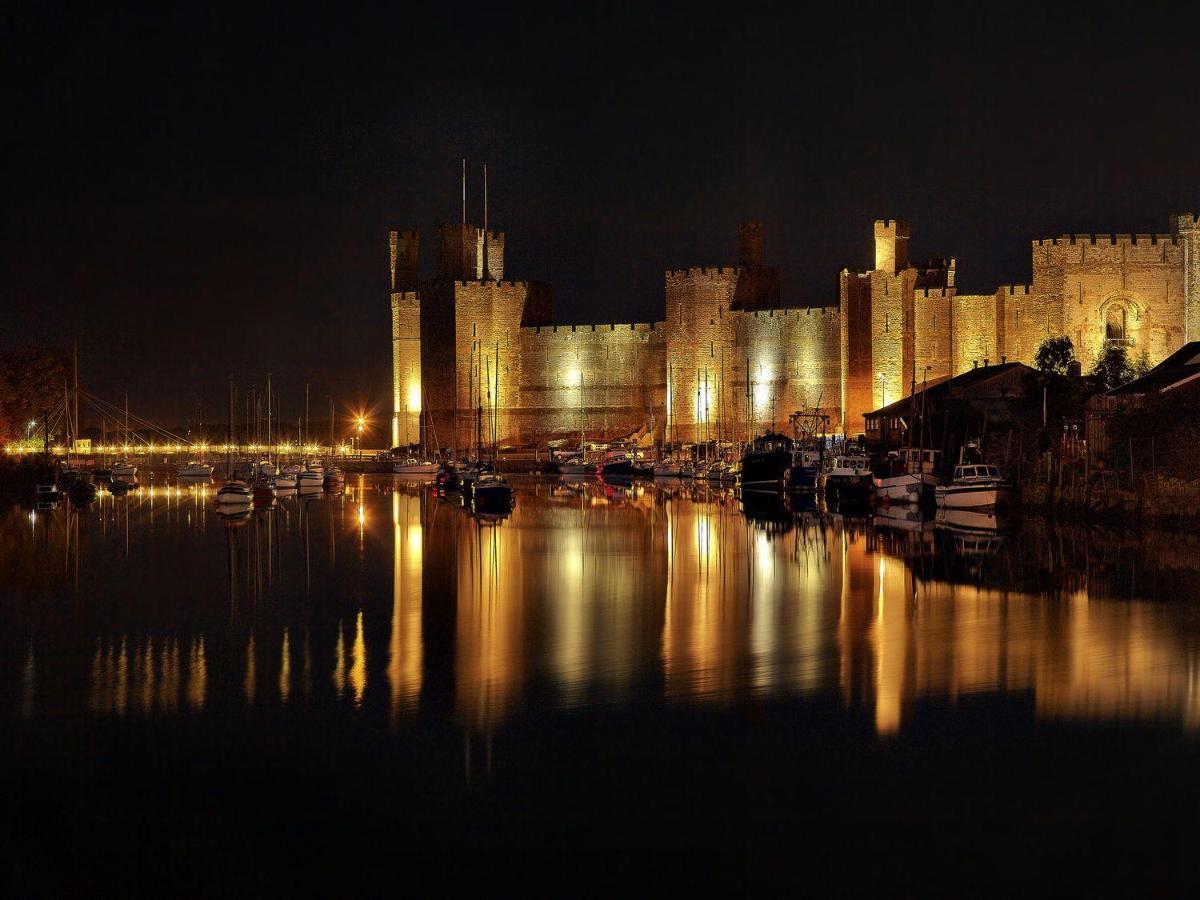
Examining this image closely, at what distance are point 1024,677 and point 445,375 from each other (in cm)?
3417

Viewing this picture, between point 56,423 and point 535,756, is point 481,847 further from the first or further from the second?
point 56,423

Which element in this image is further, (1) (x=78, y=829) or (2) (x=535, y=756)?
(2) (x=535, y=756)

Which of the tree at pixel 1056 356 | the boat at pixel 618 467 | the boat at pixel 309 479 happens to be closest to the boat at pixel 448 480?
the boat at pixel 309 479

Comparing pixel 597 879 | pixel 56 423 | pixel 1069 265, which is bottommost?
pixel 597 879

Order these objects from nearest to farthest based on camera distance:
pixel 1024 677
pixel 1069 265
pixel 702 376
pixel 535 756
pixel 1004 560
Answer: pixel 535 756
pixel 1024 677
pixel 1004 560
pixel 1069 265
pixel 702 376

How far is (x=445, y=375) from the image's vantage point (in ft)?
141

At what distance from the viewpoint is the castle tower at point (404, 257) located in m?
46.0

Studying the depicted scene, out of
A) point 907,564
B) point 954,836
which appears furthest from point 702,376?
point 954,836

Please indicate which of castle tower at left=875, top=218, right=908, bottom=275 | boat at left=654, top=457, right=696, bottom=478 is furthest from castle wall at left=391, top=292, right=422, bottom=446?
castle tower at left=875, top=218, right=908, bottom=275

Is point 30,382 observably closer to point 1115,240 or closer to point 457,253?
point 457,253

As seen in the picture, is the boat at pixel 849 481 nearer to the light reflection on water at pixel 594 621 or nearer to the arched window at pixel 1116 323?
the light reflection on water at pixel 594 621

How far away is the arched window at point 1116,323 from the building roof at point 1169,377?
802 centimetres

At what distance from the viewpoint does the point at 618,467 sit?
4034 cm

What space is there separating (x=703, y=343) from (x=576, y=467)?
471cm
